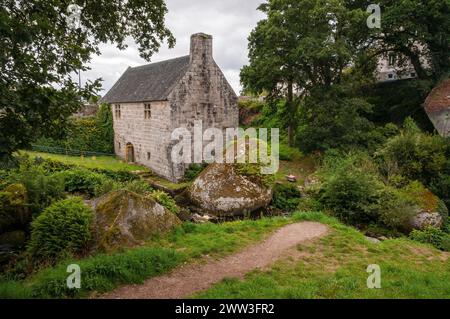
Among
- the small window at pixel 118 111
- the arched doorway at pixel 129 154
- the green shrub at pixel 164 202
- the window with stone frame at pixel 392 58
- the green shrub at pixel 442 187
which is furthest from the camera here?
the small window at pixel 118 111

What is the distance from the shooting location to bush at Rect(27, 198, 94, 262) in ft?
28.0

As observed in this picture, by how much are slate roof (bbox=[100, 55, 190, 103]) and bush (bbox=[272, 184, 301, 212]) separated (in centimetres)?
930

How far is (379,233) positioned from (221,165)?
8514 mm

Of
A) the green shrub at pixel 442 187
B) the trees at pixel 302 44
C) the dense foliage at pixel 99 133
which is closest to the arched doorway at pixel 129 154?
the dense foliage at pixel 99 133

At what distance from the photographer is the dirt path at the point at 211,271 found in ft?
23.8

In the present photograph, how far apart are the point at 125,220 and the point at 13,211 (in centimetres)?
370

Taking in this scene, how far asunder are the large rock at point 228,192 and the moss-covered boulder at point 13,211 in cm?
929

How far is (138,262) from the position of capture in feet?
26.6

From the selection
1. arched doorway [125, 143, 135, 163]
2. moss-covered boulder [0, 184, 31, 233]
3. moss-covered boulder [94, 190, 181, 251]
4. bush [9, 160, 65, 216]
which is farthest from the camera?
arched doorway [125, 143, 135, 163]

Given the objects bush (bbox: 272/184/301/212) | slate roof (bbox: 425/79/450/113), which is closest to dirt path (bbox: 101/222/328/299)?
bush (bbox: 272/184/301/212)

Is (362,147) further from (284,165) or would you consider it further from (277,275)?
(277,275)

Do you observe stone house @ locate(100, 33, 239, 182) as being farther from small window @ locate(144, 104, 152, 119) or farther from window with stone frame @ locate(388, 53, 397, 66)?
window with stone frame @ locate(388, 53, 397, 66)

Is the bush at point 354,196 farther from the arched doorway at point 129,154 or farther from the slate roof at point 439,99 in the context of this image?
the arched doorway at point 129,154

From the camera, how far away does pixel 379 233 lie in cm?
1513
